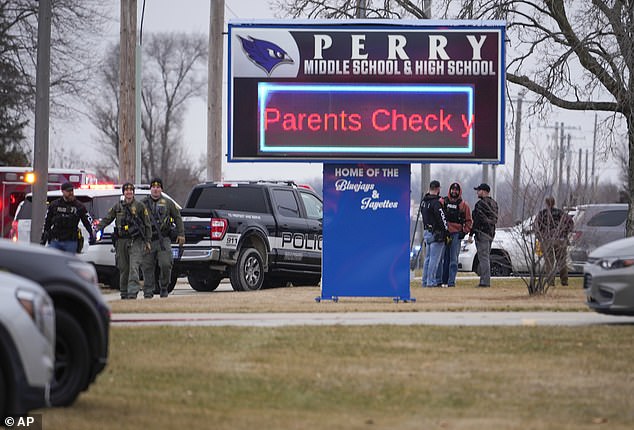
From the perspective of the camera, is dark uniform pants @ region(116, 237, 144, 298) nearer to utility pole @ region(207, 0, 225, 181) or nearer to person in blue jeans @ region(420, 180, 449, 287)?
person in blue jeans @ region(420, 180, 449, 287)

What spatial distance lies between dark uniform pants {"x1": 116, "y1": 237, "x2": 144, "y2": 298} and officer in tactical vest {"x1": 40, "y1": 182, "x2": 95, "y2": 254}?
0.69m

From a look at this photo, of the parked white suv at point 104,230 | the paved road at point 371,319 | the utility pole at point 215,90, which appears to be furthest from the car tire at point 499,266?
the paved road at point 371,319

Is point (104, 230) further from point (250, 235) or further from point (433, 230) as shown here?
point (433, 230)

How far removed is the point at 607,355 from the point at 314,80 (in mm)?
7438

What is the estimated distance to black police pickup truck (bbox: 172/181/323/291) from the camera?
22109 mm

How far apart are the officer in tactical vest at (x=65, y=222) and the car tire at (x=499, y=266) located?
11429 mm

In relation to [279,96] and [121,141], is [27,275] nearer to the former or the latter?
[279,96]

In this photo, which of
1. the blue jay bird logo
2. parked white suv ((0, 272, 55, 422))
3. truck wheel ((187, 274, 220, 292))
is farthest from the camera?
truck wheel ((187, 274, 220, 292))

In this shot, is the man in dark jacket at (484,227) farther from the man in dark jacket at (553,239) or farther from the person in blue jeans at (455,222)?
the man in dark jacket at (553,239)

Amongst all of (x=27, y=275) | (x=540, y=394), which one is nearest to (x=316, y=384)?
(x=540, y=394)

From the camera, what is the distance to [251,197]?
2369 cm

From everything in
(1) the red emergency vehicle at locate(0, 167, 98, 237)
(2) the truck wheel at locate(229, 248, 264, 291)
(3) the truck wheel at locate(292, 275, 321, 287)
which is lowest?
(3) the truck wheel at locate(292, 275, 321, 287)

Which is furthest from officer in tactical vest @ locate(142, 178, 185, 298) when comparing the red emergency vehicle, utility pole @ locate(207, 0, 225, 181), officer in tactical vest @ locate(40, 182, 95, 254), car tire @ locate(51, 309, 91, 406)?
car tire @ locate(51, 309, 91, 406)

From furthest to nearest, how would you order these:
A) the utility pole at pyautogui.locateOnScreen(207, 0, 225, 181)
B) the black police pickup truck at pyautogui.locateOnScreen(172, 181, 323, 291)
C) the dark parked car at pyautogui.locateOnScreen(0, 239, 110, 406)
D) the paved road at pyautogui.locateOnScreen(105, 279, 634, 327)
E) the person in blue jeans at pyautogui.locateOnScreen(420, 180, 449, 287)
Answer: the utility pole at pyautogui.locateOnScreen(207, 0, 225, 181)
the person in blue jeans at pyautogui.locateOnScreen(420, 180, 449, 287)
the black police pickup truck at pyautogui.locateOnScreen(172, 181, 323, 291)
the paved road at pyautogui.locateOnScreen(105, 279, 634, 327)
the dark parked car at pyautogui.locateOnScreen(0, 239, 110, 406)
